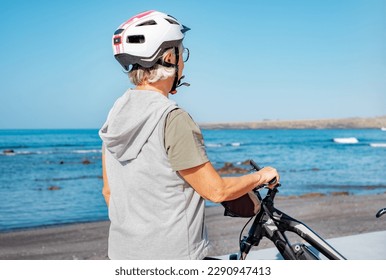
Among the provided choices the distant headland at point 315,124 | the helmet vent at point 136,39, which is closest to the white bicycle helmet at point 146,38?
the helmet vent at point 136,39

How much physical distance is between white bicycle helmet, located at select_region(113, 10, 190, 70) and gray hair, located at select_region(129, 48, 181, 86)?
0.04 ft

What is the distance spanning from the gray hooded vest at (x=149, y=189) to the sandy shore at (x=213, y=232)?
14.4ft

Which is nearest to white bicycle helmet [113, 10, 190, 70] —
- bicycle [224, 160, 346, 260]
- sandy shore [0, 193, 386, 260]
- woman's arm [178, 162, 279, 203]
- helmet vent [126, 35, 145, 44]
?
helmet vent [126, 35, 145, 44]

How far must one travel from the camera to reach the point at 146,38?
4.30 feet

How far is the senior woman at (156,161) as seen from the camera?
1228 mm

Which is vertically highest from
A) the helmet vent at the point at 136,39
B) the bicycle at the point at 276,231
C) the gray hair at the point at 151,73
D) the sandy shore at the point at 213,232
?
the helmet vent at the point at 136,39

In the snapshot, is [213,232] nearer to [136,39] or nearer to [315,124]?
[136,39]

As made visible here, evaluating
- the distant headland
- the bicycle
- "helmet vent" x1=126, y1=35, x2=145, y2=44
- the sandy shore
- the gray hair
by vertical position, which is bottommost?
the distant headland

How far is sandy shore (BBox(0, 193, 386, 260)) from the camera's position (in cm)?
598

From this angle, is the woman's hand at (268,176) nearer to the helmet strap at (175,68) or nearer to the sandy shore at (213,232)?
the helmet strap at (175,68)

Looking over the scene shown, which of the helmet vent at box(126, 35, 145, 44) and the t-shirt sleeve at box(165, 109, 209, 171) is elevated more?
the helmet vent at box(126, 35, 145, 44)

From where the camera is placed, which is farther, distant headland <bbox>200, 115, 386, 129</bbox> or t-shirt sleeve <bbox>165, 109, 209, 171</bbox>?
distant headland <bbox>200, 115, 386, 129</bbox>

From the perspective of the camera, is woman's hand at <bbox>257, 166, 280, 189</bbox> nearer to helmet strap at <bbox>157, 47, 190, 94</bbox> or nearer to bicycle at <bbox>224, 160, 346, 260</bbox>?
bicycle at <bbox>224, 160, 346, 260</bbox>

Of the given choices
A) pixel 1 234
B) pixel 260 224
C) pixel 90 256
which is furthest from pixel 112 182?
pixel 1 234
